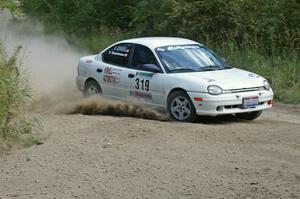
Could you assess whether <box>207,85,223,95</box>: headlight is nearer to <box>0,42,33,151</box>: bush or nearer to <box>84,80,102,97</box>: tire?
<box>84,80,102,97</box>: tire

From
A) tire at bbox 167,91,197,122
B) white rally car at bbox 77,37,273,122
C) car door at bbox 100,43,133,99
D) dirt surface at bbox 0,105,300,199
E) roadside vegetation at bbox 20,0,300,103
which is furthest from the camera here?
roadside vegetation at bbox 20,0,300,103

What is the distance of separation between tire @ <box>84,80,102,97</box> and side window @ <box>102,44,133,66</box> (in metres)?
0.54

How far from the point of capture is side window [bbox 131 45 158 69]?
44.0ft

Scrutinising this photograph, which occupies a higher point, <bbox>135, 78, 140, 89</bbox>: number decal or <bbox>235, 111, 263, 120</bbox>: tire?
<bbox>135, 78, 140, 89</bbox>: number decal

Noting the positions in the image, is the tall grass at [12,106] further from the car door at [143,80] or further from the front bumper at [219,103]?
the car door at [143,80]

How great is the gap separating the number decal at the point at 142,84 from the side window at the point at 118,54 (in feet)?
2.25

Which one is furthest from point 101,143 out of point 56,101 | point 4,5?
point 56,101

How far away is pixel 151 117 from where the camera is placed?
12.8 meters

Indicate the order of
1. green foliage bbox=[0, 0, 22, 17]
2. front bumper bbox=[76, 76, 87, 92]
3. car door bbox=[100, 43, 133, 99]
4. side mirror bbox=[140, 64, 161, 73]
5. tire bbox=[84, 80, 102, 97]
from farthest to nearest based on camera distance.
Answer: front bumper bbox=[76, 76, 87, 92]
tire bbox=[84, 80, 102, 97]
car door bbox=[100, 43, 133, 99]
side mirror bbox=[140, 64, 161, 73]
green foliage bbox=[0, 0, 22, 17]

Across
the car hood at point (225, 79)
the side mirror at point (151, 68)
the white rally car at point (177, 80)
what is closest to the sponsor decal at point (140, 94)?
the white rally car at point (177, 80)

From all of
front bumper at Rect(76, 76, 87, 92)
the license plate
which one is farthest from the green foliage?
front bumper at Rect(76, 76, 87, 92)

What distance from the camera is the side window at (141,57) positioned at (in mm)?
13398

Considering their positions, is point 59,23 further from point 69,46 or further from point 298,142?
point 298,142

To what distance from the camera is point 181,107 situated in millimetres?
12438
